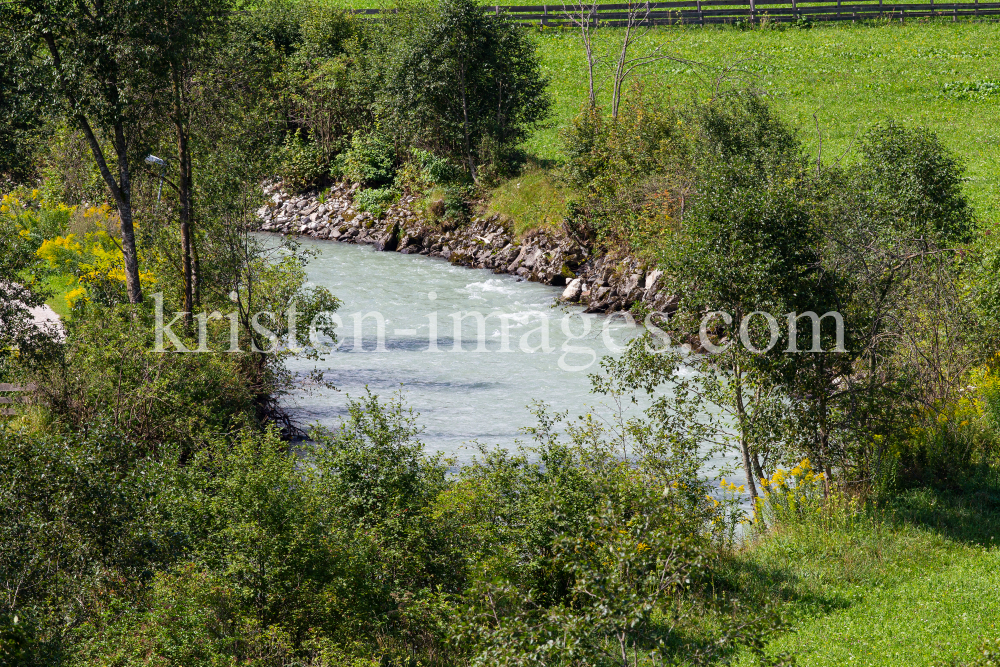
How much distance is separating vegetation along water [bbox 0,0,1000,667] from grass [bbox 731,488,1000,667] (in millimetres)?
49

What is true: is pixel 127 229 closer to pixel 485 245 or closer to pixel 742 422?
pixel 742 422

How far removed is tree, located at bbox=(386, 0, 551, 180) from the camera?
3288 centimetres

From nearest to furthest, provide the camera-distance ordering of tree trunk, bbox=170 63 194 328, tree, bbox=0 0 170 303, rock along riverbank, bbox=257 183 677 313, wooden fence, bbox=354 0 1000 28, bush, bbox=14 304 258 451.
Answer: bush, bbox=14 304 258 451, tree, bbox=0 0 170 303, tree trunk, bbox=170 63 194 328, rock along riverbank, bbox=257 183 677 313, wooden fence, bbox=354 0 1000 28

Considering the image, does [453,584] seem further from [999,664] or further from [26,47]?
[26,47]

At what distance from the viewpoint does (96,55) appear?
15.8 metres

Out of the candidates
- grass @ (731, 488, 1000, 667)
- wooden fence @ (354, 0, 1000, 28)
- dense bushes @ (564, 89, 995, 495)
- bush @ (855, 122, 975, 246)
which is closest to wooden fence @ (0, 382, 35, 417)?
dense bushes @ (564, 89, 995, 495)

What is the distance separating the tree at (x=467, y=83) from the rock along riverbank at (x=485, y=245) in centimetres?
308

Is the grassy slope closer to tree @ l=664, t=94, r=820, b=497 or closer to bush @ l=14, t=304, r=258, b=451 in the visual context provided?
tree @ l=664, t=94, r=820, b=497

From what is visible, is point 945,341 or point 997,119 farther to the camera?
point 997,119

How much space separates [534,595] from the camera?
8.91 m

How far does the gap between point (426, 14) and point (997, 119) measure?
21.9 metres

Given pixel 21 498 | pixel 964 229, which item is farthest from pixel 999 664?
pixel 964 229

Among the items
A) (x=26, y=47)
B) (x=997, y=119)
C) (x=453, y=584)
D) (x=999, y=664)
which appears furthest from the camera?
(x=997, y=119)

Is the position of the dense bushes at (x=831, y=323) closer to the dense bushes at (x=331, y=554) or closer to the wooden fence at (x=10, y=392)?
the dense bushes at (x=331, y=554)
